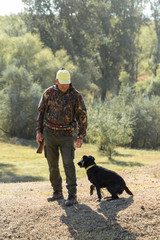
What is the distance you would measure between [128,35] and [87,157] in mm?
49760

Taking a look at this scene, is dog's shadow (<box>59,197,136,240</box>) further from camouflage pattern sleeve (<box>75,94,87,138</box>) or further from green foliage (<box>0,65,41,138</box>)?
green foliage (<box>0,65,41,138</box>)

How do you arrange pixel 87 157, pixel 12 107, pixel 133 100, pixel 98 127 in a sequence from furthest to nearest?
pixel 133 100
pixel 12 107
pixel 98 127
pixel 87 157

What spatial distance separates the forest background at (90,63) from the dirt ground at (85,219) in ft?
46.3

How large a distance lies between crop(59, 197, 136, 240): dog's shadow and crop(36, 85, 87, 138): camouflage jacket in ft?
4.21

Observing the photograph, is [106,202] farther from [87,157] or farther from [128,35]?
[128,35]

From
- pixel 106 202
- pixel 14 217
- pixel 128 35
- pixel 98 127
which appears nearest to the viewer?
pixel 14 217

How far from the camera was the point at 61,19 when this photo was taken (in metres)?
46.5

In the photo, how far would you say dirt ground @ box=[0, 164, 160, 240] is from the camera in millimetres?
4586

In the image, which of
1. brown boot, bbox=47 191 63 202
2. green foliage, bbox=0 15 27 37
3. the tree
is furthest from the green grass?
green foliage, bbox=0 15 27 37

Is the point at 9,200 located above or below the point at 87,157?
below

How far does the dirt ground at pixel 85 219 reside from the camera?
459 centimetres

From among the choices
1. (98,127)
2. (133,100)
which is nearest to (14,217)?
(98,127)

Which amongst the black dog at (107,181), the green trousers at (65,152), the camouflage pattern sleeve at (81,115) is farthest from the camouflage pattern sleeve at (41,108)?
the black dog at (107,181)

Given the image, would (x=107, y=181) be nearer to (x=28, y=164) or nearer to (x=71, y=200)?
(x=71, y=200)
